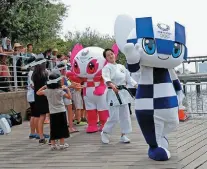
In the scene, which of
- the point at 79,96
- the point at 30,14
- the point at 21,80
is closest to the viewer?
the point at 79,96

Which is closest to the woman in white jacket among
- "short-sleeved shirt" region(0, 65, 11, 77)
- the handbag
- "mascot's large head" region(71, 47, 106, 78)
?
"mascot's large head" region(71, 47, 106, 78)

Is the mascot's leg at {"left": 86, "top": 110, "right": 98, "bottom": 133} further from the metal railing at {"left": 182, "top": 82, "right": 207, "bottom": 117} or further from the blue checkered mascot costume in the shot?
the metal railing at {"left": 182, "top": 82, "right": 207, "bottom": 117}

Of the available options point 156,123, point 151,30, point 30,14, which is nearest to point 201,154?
point 156,123

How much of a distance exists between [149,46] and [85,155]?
1969mm

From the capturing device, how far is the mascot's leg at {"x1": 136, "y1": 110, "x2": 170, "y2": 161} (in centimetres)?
495

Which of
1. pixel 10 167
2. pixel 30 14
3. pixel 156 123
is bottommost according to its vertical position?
pixel 10 167

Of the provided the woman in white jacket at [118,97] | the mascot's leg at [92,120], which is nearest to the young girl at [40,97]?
the mascot's leg at [92,120]

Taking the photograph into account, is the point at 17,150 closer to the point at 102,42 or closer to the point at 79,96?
the point at 79,96

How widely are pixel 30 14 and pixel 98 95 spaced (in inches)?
325

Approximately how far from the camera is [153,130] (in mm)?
4977

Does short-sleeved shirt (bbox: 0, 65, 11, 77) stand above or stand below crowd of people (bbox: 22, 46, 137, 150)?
above

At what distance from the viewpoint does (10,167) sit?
521cm

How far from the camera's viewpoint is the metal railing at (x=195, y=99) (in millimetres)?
9367

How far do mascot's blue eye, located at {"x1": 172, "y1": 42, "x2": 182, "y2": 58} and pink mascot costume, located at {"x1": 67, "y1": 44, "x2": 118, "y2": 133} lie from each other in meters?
2.56
